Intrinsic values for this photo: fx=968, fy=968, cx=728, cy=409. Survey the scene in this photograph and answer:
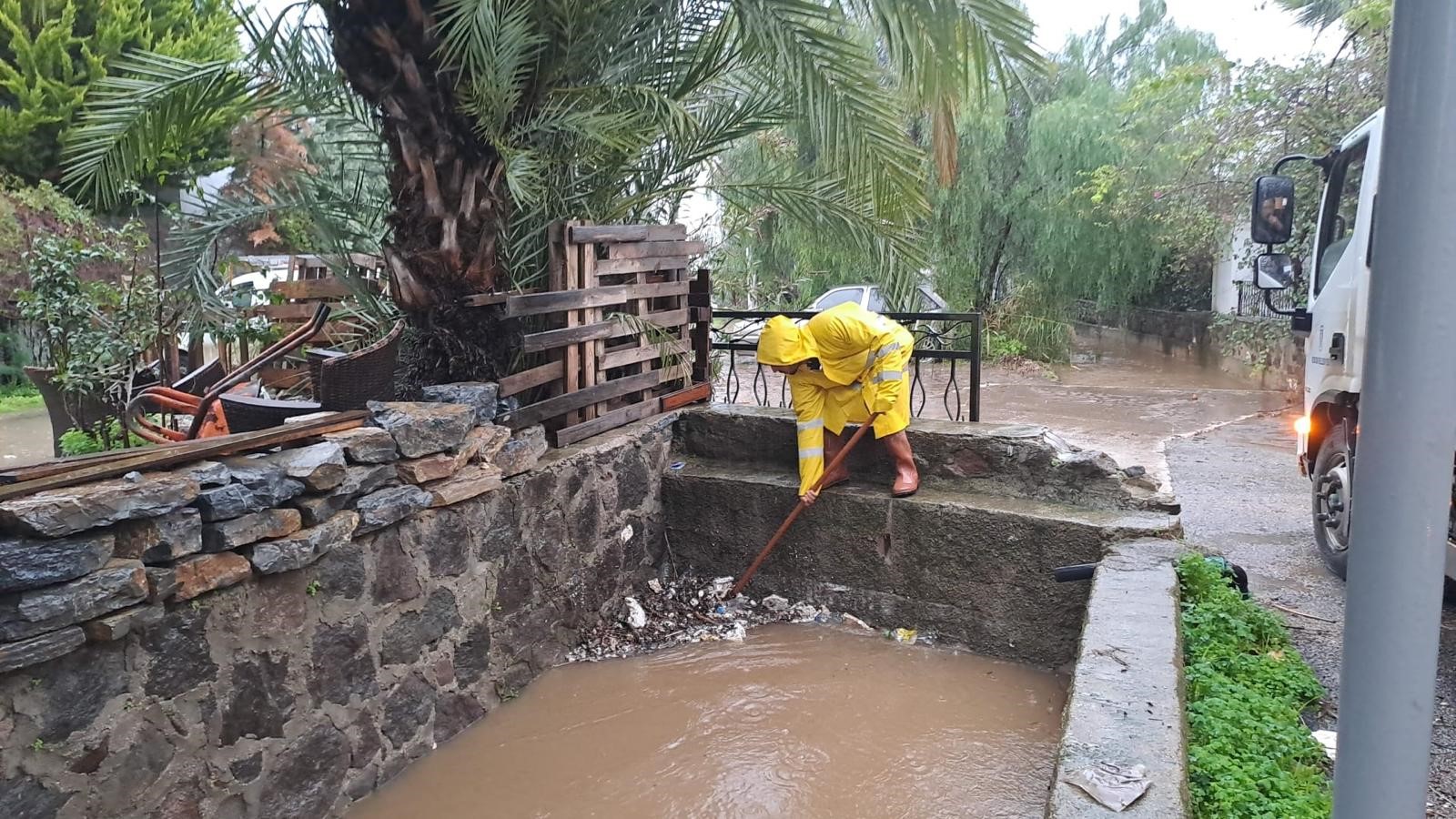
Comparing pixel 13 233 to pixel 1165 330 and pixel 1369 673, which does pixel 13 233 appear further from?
pixel 1165 330

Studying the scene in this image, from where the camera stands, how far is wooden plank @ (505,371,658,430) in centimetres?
459

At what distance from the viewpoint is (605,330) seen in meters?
5.09

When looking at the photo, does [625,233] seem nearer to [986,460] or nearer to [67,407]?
[986,460]

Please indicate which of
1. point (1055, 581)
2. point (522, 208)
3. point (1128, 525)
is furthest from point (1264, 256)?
point (522, 208)

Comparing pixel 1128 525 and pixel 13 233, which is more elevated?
pixel 13 233

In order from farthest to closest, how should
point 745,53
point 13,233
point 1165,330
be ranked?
point 1165,330 → point 13,233 → point 745,53

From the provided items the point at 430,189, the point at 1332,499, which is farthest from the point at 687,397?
the point at 1332,499

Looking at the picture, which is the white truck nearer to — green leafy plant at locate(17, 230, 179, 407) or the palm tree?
the palm tree

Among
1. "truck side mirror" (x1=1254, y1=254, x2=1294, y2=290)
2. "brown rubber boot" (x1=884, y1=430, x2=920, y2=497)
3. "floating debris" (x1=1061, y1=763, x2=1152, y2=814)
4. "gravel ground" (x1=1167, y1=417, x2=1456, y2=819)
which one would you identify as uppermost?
"truck side mirror" (x1=1254, y1=254, x2=1294, y2=290)

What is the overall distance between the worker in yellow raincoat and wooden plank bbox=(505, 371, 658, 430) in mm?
728

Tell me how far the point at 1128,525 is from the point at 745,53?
9.24 feet

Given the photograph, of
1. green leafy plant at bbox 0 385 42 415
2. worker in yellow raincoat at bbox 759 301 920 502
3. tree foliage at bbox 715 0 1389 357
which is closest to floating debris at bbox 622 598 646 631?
worker in yellow raincoat at bbox 759 301 920 502

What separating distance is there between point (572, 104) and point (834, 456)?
232cm

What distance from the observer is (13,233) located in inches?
397
